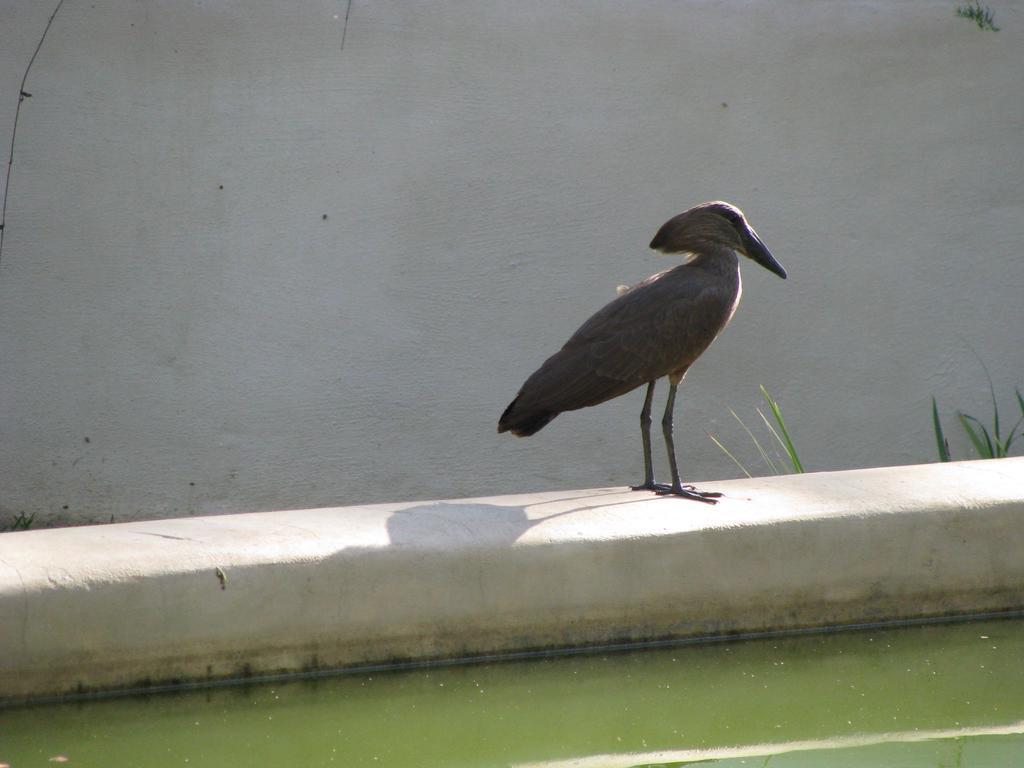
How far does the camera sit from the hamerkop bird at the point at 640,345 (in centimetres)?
411

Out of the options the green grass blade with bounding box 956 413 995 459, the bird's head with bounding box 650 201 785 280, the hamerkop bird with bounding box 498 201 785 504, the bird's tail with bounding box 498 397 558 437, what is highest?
the bird's head with bounding box 650 201 785 280

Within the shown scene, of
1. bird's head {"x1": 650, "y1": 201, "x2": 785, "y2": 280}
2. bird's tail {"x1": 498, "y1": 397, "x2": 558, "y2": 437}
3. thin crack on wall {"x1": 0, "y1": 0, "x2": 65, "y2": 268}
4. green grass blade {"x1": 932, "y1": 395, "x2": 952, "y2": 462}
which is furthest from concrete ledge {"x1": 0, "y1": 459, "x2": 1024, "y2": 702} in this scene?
thin crack on wall {"x1": 0, "y1": 0, "x2": 65, "y2": 268}

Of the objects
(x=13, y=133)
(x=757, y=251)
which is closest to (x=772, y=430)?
(x=757, y=251)

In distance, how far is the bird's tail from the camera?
13.4ft

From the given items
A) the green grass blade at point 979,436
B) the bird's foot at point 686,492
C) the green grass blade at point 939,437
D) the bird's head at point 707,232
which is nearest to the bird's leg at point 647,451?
the bird's foot at point 686,492

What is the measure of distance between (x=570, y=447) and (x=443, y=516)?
2.14 meters

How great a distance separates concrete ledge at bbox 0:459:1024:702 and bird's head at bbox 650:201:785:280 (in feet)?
2.75

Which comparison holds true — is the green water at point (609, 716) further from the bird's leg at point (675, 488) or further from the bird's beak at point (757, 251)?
the bird's beak at point (757, 251)

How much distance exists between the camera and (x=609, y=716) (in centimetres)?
328

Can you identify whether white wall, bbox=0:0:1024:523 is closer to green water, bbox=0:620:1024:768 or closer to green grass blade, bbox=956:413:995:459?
green grass blade, bbox=956:413:995:459

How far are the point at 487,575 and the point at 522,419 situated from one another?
2.65 feet

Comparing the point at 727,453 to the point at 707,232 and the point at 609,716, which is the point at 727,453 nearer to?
the point at 707,232

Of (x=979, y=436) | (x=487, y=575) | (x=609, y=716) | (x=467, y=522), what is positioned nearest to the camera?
(x=609, y=716)

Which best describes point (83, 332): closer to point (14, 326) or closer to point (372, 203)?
point (14, 326)
